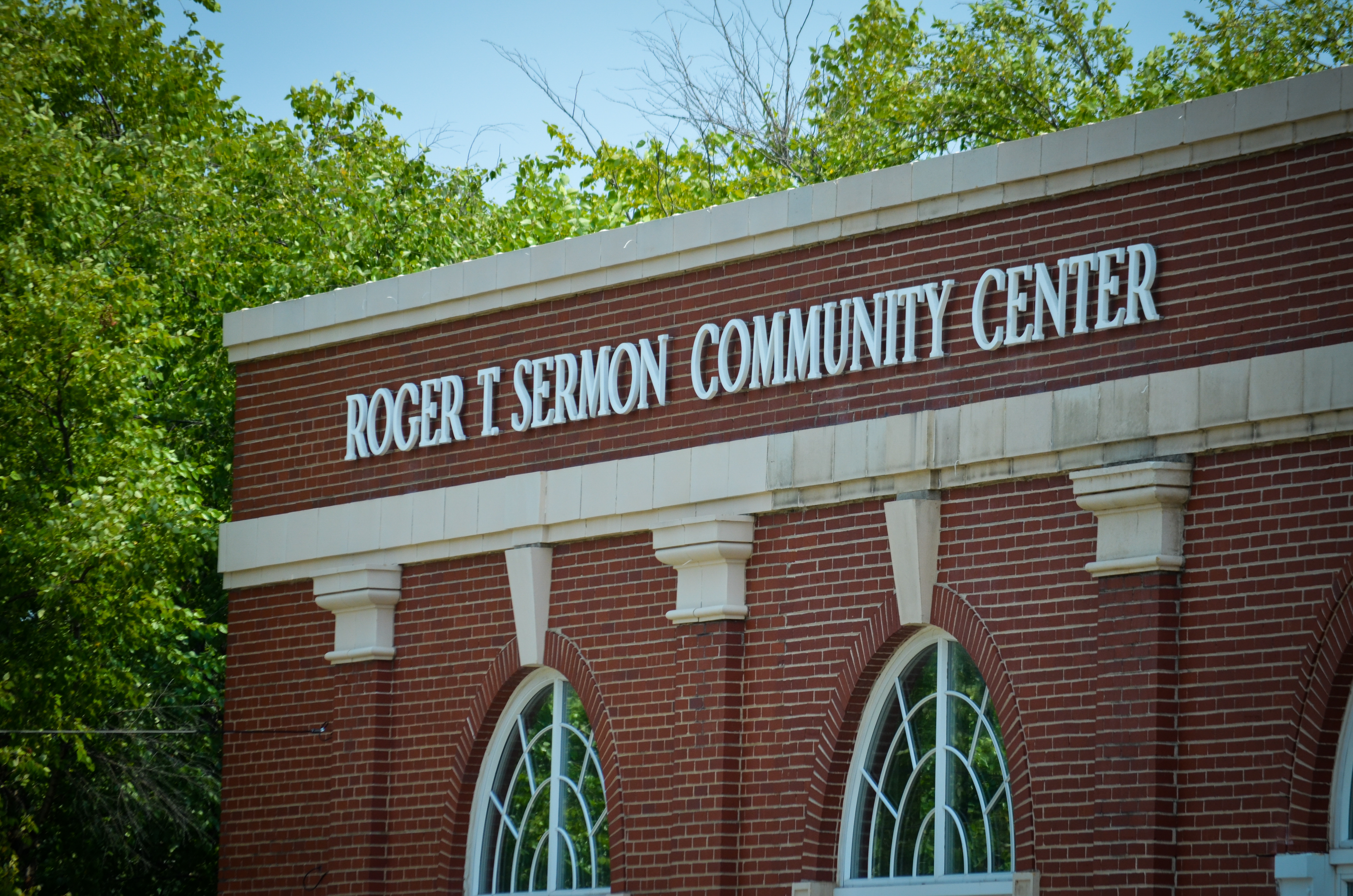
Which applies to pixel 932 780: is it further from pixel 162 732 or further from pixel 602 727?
pixel 162 732

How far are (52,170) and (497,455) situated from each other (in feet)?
22.3

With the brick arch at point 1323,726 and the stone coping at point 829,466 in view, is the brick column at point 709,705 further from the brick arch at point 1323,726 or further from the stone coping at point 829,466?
the brick arch at point 1323,726

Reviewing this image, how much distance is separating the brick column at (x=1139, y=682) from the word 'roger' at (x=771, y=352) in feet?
3.64

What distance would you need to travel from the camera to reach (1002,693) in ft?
42.3

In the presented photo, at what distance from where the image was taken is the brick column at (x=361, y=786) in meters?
16.5

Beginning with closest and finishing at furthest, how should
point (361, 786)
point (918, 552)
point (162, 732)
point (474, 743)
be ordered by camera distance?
point (918, 552)
point (474, 743)
point (361, 786)
point (162, 732)

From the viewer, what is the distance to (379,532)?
1681cm

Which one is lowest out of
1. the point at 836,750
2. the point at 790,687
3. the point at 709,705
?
the point at 836,750

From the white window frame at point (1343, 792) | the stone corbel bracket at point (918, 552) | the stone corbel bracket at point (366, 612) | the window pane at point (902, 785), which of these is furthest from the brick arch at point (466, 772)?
the white window frame at point (1343, 792)

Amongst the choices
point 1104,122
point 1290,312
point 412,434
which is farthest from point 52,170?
point 1290,312

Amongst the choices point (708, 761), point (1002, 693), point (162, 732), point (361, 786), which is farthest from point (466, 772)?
point (1002, 693)

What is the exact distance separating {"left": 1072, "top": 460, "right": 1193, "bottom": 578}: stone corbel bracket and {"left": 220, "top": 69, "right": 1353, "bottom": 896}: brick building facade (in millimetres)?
26

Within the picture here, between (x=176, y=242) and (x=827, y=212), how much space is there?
11781 mm

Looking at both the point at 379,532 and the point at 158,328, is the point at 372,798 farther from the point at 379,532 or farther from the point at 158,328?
the point at 158,328
